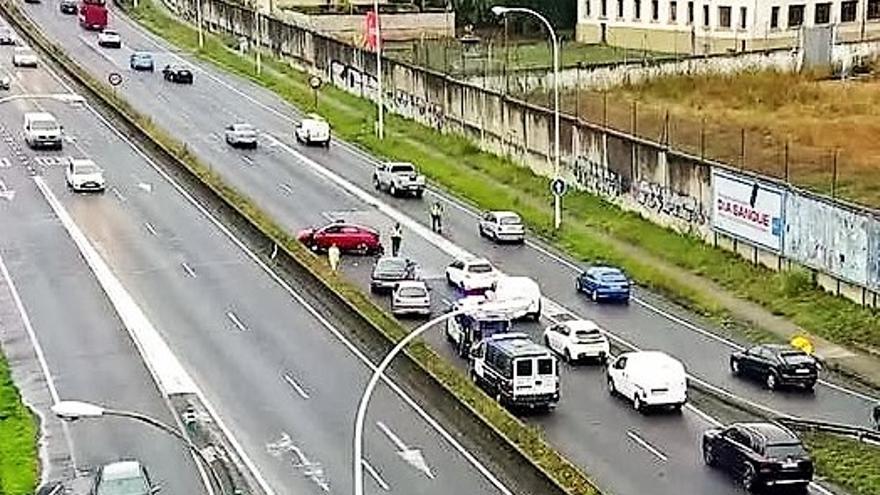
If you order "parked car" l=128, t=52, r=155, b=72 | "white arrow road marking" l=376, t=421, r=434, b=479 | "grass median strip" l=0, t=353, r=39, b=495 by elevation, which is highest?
"parked car" l=128, t=52, r=155, b=72

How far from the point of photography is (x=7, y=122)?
308ft

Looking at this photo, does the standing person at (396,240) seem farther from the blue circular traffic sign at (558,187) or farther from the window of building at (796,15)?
the window of building at (796,15)

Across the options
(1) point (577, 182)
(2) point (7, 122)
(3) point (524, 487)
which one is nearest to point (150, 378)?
(3) point (524, 487)

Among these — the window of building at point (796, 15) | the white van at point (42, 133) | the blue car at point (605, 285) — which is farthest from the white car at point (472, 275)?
the window of building at point (796, 15)

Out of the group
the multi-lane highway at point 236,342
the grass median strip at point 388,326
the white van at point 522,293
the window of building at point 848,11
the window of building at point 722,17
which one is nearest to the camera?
the grass median strip at point 388,326

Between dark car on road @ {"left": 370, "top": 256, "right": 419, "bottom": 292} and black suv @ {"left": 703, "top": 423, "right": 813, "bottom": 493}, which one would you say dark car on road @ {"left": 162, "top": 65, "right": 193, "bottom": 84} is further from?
black suv @ {"left": 703, "top": 423, "right": 813, "bottom": 493}

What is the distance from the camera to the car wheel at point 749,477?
127ft

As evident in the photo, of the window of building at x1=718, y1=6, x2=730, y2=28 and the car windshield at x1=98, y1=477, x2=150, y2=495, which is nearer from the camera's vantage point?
the car windshield at x1=98, y1=477, x2=150, y2=495

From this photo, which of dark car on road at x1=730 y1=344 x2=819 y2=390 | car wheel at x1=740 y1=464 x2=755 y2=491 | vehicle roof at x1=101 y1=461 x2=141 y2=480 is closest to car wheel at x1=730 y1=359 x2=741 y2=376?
dark car on road at x1=730 y1=344 x2=819 y2=390

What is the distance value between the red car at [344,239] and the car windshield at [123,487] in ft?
90.7

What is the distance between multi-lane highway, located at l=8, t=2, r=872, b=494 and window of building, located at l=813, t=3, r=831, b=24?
43269 mm

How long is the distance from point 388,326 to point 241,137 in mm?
39147

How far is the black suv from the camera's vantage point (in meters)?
38.5

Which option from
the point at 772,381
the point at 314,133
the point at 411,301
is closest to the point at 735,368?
the point at 772,381
